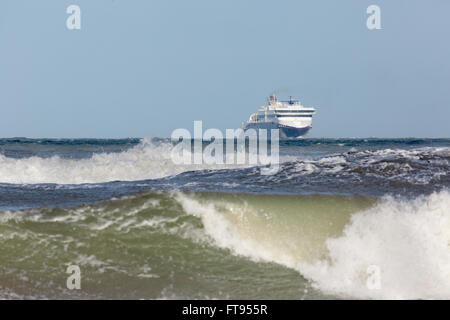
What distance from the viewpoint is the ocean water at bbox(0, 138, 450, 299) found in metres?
5.97

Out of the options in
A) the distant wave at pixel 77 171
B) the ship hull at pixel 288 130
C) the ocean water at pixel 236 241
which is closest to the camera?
the ocean water at pixel 236 241

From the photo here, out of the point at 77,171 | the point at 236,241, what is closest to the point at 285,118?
the point at 77,171

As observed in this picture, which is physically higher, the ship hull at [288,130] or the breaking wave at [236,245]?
the breaking wave at [236,245]

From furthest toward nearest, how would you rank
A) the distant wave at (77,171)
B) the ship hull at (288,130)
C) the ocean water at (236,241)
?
the ship hull at (288,130) → the distant wave at (77,171) → the ocean water at (236,241)

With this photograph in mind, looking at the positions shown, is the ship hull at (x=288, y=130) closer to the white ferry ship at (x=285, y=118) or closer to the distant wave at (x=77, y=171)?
the white ferry ship at (x=285, y=118)

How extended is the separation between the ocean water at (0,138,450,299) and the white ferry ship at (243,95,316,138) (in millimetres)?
76068

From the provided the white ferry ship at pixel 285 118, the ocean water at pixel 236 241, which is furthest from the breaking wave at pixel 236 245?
the white ferry ship at pixel 285 118

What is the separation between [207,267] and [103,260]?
116cm

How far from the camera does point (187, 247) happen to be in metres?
6.94

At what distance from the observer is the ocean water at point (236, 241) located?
5.97 metres

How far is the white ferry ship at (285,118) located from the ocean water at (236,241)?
76068 millimetres

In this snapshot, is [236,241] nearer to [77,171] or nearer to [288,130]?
[77,171]

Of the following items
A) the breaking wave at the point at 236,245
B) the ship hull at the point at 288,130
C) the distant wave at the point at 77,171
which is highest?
the breaking wave at the point at 236,245
